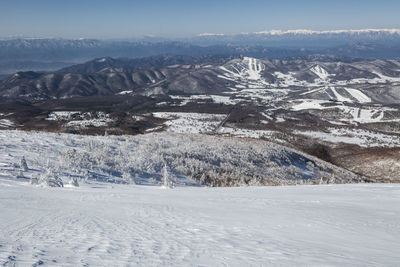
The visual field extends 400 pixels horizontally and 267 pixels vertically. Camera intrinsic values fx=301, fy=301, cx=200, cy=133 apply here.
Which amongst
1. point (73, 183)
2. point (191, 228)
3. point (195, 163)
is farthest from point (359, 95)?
point (191, 228)

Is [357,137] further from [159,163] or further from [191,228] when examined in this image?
[191,228]

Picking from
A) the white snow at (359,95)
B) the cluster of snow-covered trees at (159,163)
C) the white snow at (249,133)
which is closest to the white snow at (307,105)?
the white snow at (359,95)

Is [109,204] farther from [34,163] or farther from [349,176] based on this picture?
[349,176]

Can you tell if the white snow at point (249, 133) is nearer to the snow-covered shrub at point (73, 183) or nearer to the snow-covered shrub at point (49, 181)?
the snow-covered shrub at point (73, 183)

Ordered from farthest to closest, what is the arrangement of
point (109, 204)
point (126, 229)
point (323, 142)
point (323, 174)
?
point (323, 142) < point (323, 174) < point (109, 204) < point (126, 229)

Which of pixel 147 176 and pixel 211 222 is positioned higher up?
pixel 211 222

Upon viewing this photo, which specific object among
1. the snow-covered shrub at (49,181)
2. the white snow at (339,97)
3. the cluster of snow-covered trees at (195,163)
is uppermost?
the snow-covered shrub at (49,181)

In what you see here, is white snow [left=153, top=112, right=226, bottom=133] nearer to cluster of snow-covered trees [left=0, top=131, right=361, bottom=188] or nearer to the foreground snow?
cluster of snow-covered trees [left=0, top=131, right=361, bottom=188]

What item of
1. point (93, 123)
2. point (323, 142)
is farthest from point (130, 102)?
point (323, 142)

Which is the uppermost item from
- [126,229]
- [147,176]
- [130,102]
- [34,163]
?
[126,229]
